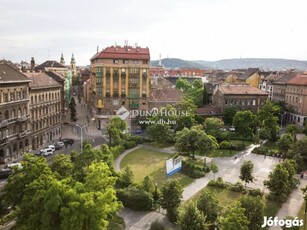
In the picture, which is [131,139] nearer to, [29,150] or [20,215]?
[29,150]

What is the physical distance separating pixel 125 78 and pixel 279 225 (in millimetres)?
57896

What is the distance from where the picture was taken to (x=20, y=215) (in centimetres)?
2605

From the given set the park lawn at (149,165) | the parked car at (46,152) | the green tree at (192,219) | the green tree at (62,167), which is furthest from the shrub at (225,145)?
the green tree at (62,167)

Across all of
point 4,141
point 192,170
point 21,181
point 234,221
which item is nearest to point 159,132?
point 192,170

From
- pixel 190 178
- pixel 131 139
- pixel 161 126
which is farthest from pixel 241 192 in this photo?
pixel 131 139

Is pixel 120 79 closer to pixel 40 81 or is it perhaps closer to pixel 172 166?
pixel 40 81

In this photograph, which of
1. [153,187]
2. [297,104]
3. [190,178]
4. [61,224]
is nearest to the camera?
[61,224]

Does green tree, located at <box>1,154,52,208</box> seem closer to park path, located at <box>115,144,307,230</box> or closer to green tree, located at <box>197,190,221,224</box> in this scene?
park path, located at <box>115,144,307,230</box>

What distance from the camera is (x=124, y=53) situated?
3248 inches

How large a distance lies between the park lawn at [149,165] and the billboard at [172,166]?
1.78m

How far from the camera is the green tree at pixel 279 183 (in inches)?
1519

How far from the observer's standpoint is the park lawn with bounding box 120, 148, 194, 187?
152 ft

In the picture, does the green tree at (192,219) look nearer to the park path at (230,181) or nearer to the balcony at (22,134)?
the park path at (230,181)

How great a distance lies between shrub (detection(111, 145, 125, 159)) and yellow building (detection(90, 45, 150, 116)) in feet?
82.1
